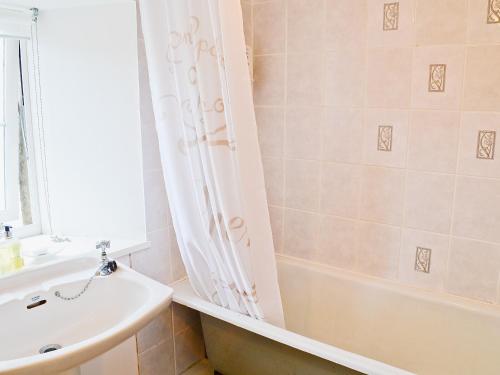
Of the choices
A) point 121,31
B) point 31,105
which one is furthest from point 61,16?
point 31,105

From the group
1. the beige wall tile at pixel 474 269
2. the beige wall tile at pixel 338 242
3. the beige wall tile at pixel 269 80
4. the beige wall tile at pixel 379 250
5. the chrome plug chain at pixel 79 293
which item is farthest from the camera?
the beige wall tile at pixel 269 80

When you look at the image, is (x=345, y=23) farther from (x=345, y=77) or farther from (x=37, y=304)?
(x=37, y=304)

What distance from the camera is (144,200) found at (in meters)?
1.91

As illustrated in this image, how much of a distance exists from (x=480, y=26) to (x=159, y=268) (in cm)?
171

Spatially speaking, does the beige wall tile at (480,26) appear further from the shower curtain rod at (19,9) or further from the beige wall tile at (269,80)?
the shower curtain rod at (19,9)

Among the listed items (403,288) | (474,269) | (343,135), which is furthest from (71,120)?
(474,269)

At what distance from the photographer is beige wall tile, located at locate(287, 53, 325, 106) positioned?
6.95 ft

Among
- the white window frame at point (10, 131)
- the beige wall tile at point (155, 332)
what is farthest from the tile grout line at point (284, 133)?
the white window frame at point (10, 131)

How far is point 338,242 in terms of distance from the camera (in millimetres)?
2189

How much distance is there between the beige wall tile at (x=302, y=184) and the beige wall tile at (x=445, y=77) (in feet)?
1.94

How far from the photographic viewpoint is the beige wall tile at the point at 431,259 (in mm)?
1911

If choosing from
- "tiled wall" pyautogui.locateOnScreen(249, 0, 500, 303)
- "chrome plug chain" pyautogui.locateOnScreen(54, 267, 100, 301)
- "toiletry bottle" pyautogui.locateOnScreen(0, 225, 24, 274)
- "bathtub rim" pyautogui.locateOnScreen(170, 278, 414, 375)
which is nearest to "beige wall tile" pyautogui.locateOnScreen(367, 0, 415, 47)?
"tiled wall" pyautogui.locateOnScreen(249, 0, 500, 303)

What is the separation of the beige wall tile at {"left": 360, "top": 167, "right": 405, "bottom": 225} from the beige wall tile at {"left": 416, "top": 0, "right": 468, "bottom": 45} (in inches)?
22.9

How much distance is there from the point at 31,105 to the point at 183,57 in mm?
838
